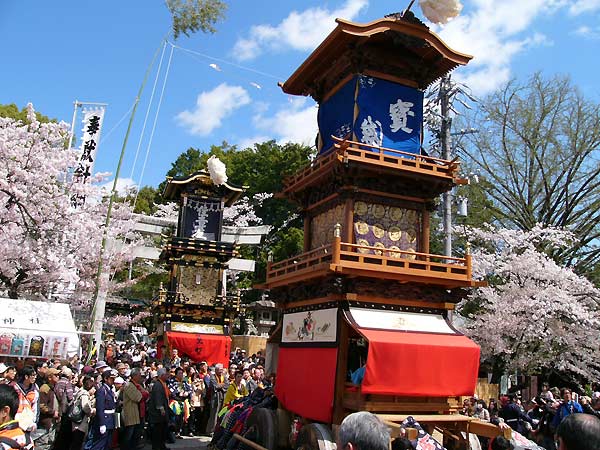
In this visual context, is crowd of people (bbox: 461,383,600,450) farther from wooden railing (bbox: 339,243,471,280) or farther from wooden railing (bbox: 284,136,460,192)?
wooden railing (bbox: 284,136,460,192)

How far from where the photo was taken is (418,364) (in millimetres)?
11406

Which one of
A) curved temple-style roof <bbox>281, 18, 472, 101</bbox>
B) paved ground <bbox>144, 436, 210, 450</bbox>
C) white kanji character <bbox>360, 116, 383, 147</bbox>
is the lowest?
paved ground <bbox>144, 436, 210, 450</bbox>

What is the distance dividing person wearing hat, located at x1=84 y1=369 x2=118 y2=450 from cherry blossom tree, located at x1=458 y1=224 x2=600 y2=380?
627 inches

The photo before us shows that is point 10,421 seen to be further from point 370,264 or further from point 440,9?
point 440,9

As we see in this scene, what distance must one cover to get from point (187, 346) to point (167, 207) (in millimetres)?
19823

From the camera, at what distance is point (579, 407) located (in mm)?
11391

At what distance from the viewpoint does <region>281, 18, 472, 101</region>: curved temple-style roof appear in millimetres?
13133

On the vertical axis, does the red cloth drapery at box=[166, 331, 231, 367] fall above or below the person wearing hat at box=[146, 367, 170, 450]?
above

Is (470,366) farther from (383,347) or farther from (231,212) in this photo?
(231,212)

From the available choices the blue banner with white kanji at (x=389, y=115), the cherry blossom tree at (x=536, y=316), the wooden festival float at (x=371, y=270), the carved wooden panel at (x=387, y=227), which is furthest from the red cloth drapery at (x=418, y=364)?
the cherry blossom tree at (x=536, y=316)

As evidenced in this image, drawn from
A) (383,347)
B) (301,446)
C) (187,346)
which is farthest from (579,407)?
(187,346)

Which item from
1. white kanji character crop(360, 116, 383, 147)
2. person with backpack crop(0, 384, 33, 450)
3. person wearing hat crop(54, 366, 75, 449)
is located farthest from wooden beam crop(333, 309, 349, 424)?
person with backpack crop(0, 384, 33, 450)

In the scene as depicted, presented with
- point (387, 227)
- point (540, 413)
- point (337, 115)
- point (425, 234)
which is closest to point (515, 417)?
point (540, 413)

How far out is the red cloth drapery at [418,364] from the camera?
11.0m
